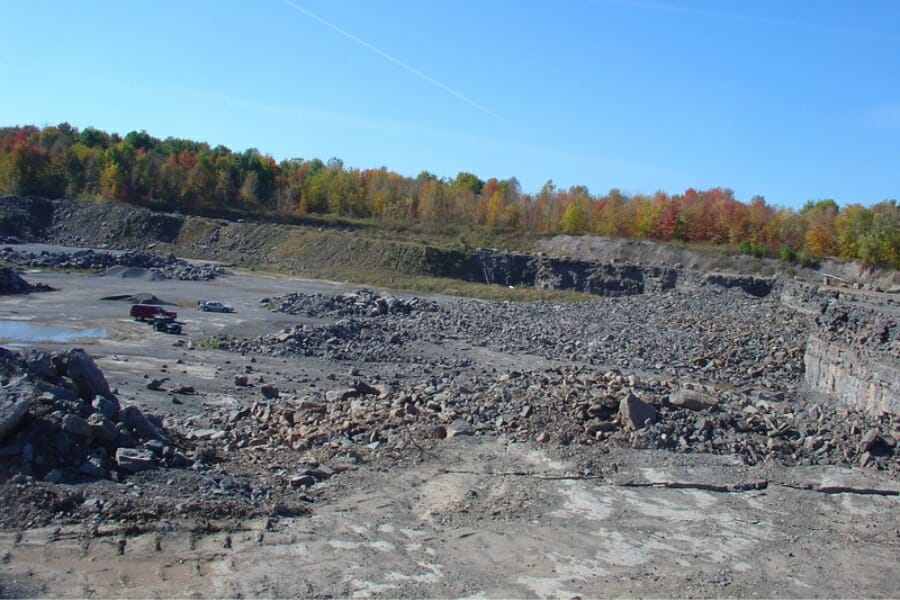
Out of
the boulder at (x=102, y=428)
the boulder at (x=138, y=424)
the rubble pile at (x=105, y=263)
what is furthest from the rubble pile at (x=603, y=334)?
the boulder at (x=102, y=428)

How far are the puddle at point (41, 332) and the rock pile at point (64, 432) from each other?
57.5 ft

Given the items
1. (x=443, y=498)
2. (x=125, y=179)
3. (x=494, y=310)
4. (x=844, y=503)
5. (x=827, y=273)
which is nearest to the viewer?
(x=443, y=498)

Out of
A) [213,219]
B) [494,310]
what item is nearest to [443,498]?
[494,310]

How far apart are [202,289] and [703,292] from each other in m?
27.6

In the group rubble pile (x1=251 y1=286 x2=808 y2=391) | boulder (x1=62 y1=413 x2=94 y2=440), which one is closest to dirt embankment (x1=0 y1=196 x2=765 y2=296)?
rubble pile (x1=251 y1=286 x2=808 y2=391)

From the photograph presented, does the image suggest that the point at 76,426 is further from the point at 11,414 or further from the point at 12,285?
the point at 12,285

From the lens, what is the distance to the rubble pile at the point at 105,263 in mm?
53656

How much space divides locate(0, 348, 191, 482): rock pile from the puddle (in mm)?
17526

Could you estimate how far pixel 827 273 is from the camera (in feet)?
200

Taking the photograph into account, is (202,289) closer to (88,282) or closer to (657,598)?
(88,282)

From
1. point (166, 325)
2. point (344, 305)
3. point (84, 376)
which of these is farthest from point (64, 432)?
point (344, 305)

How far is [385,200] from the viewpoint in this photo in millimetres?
92750

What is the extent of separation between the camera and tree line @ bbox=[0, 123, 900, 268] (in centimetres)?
7756

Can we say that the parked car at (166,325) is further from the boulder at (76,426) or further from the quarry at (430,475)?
the boulder at (76,426)
